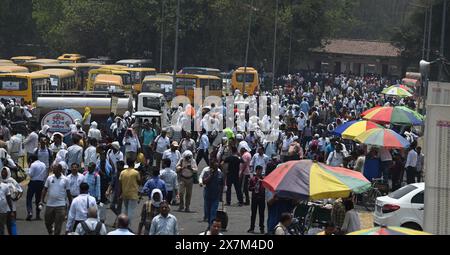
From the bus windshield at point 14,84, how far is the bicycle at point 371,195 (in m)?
22.7

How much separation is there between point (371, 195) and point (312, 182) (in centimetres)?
819

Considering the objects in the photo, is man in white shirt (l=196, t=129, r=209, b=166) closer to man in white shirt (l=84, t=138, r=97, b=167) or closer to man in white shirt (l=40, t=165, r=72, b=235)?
man in white shirt (l=84, t=138, r=97, b=167)

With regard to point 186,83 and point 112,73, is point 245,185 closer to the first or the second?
point 112,73

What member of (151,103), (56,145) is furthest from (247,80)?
(56,145)

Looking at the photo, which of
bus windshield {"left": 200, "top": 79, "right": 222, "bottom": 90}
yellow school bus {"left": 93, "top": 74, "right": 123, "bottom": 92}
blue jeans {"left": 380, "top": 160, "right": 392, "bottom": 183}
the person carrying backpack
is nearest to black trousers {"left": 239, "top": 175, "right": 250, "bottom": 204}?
blue jeans {"left": 380, "top": 160, "right": 392, "bottom": 183}

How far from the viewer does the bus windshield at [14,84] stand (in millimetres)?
45406

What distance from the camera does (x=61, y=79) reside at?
167 feet

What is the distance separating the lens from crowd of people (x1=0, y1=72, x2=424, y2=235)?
17250 mm

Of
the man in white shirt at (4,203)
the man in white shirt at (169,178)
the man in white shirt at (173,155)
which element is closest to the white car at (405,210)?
the man in white shirt at (169,178)

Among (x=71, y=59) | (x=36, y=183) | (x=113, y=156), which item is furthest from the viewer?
(x=71, y=59)

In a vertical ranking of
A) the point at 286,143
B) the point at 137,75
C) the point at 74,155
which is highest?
the point at 74,155

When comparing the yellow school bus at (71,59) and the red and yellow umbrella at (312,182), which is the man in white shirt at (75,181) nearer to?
the red and yellow umbrella at (312,182)

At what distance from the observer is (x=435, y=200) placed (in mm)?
13727

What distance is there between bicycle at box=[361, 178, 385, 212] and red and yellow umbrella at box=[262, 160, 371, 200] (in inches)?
297
